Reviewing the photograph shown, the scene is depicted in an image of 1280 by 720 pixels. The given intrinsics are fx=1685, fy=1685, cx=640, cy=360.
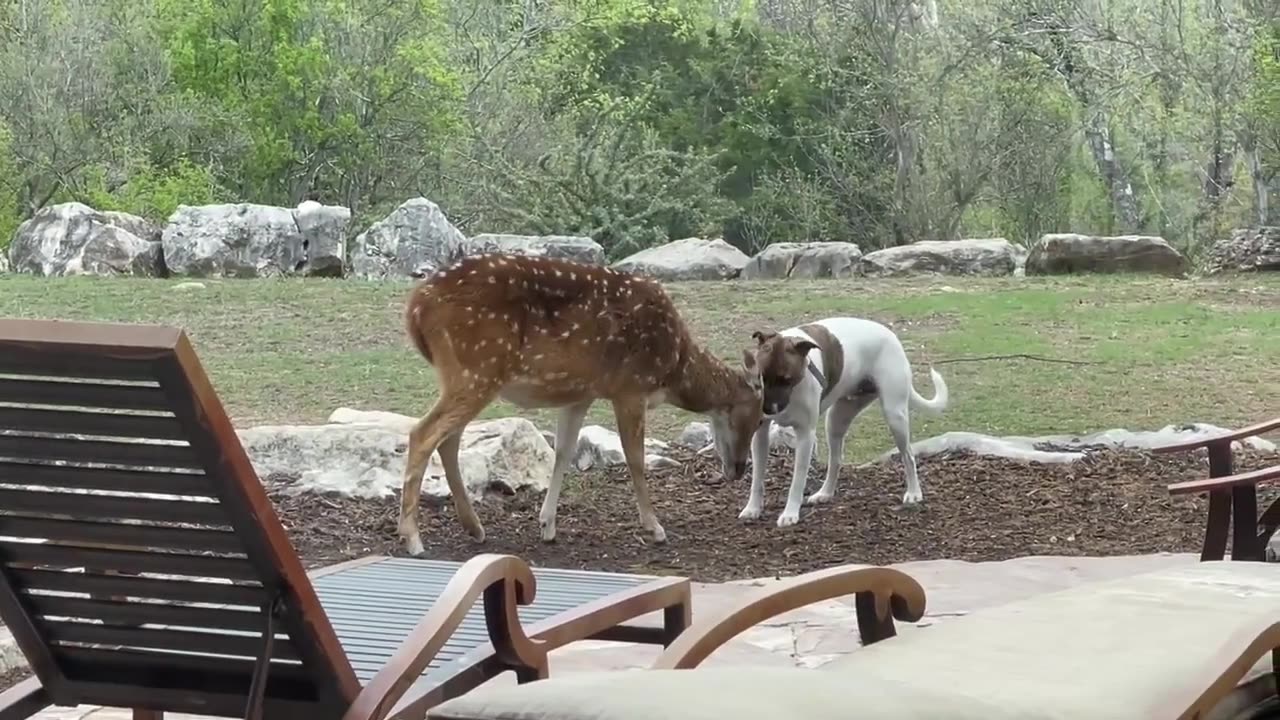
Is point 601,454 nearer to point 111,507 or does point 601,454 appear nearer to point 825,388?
point 825,388

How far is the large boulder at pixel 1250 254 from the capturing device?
15.8 metres

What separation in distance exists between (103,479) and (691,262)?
13541mm

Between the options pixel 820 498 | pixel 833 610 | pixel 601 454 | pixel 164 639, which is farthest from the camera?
pixel 601 454

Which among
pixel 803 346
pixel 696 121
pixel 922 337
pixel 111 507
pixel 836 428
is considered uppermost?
pixel 111 507

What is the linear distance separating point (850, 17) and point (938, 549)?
649 inches

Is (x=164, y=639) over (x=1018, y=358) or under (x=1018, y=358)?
over

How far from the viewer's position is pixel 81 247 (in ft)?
49.6

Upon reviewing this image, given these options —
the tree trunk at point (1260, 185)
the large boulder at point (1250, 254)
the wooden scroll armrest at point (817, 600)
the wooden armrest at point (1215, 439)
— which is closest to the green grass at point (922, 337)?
the large boulder at point (1250, 254)

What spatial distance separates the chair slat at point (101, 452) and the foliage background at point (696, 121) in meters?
16.9

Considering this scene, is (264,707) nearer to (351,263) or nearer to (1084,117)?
(351,263)

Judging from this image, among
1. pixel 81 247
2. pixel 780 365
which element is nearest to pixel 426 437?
pixel 780 365

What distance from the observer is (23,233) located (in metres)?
15.5

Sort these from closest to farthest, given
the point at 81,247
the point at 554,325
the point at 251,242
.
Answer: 1. the point at 554,325
2. the point at 81,247
3. the point at 251,242

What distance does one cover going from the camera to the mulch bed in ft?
20.5
